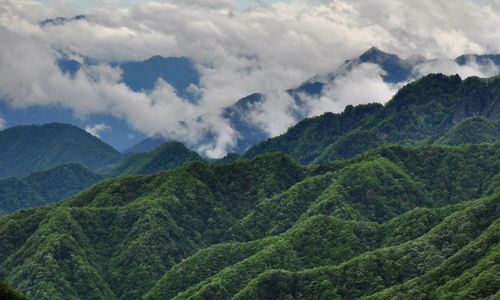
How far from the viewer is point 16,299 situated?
8625cm

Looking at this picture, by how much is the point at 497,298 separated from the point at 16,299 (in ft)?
467

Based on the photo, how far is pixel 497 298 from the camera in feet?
655

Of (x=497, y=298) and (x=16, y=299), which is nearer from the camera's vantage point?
(x=16, y=299)
